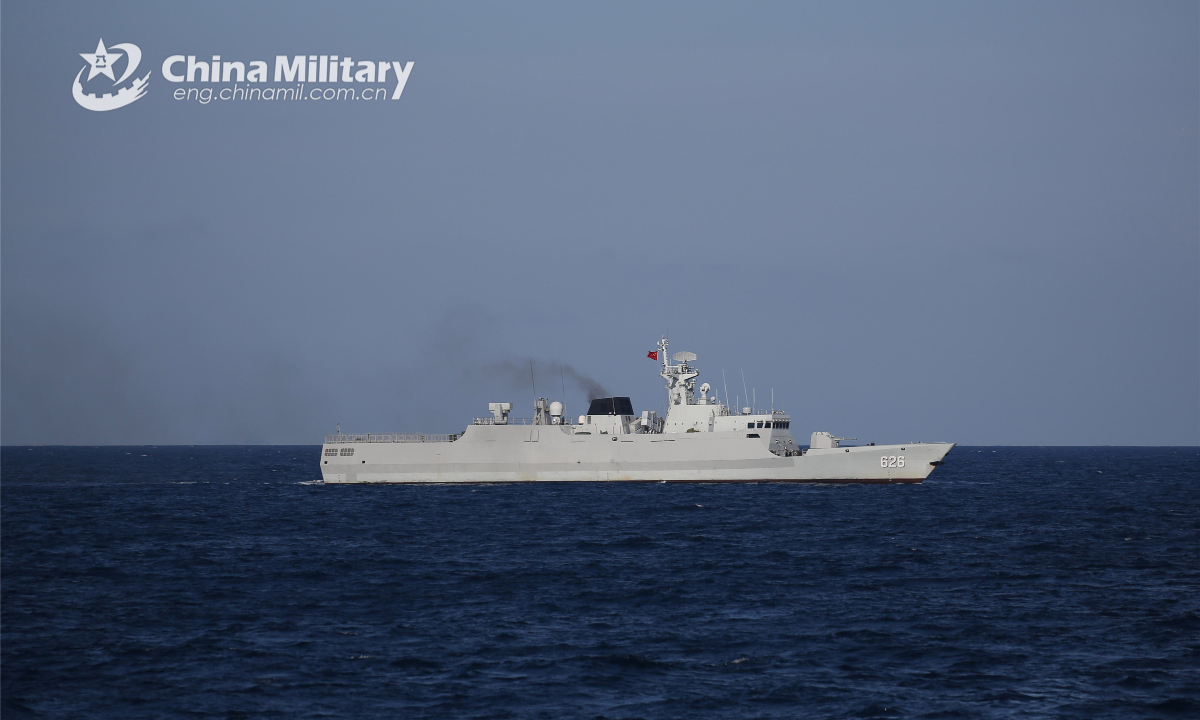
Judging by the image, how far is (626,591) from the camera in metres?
27.2

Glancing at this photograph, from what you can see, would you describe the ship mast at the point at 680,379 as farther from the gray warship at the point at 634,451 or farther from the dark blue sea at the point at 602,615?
the dark blue sea at the point at 602,615

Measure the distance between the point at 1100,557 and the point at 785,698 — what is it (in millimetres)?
21505

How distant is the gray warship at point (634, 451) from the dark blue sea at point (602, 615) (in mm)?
9597

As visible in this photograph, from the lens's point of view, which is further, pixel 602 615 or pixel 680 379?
pixel 680 379

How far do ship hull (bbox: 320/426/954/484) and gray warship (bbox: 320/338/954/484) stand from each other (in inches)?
2.4

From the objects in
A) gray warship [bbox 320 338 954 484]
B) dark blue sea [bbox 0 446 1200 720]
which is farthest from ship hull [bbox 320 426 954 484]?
dark blue sea [bbox 0 446 1200 720]

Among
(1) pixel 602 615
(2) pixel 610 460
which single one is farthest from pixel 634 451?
(1) pixel 602 615

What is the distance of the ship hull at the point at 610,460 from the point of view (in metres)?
56.3

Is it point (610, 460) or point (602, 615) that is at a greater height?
point (610, 460)

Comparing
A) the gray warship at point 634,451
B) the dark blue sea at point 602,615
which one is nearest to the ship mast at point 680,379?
the gray warship at point 634,451

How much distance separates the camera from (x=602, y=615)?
24172 millimetres

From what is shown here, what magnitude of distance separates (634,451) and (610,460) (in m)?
1.70

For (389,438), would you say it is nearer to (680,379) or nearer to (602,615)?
(680,379)

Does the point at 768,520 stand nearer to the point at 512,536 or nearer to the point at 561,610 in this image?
the point at 512,536
